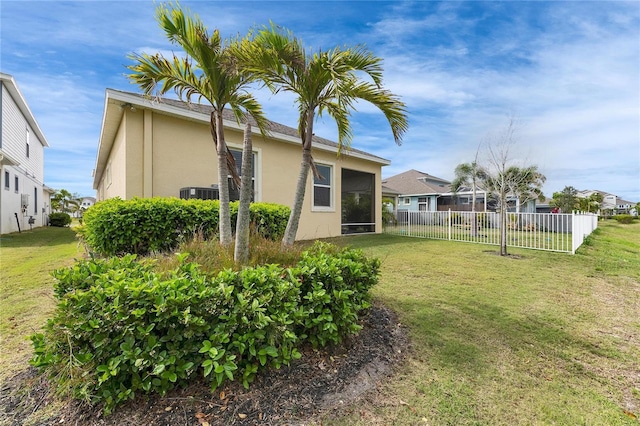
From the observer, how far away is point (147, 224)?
16.7 ft

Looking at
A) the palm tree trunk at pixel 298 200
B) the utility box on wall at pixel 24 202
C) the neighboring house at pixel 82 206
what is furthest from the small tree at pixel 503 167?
the utility box on wall at pixel 24 202

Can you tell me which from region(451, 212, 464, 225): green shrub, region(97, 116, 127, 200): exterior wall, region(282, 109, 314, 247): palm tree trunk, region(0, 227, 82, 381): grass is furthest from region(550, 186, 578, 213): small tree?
region(0, 227, 82, 381): grass

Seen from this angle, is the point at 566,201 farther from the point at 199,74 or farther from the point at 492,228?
the point at 199,74

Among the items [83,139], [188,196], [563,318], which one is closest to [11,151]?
[83,139]

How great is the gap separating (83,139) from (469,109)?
16320 millimetres

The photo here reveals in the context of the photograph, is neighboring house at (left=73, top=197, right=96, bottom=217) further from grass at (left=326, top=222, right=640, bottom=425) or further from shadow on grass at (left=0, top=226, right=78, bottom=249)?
grass at (left=326, top=222, right=640, bottom=425)

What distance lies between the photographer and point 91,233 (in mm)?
5246

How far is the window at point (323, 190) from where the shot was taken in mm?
10984

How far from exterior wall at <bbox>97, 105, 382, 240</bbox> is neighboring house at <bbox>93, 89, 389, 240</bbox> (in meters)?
A: 0.02

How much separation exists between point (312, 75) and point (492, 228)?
1185 cm

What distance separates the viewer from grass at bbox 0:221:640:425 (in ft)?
6.46

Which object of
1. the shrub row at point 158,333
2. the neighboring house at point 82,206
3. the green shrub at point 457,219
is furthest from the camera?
the neighboring house at point 82,206

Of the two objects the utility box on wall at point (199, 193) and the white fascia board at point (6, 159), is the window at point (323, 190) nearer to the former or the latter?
the utility box on wall at point (199, 193)

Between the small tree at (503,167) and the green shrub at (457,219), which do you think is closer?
the small tree at (503,167)
